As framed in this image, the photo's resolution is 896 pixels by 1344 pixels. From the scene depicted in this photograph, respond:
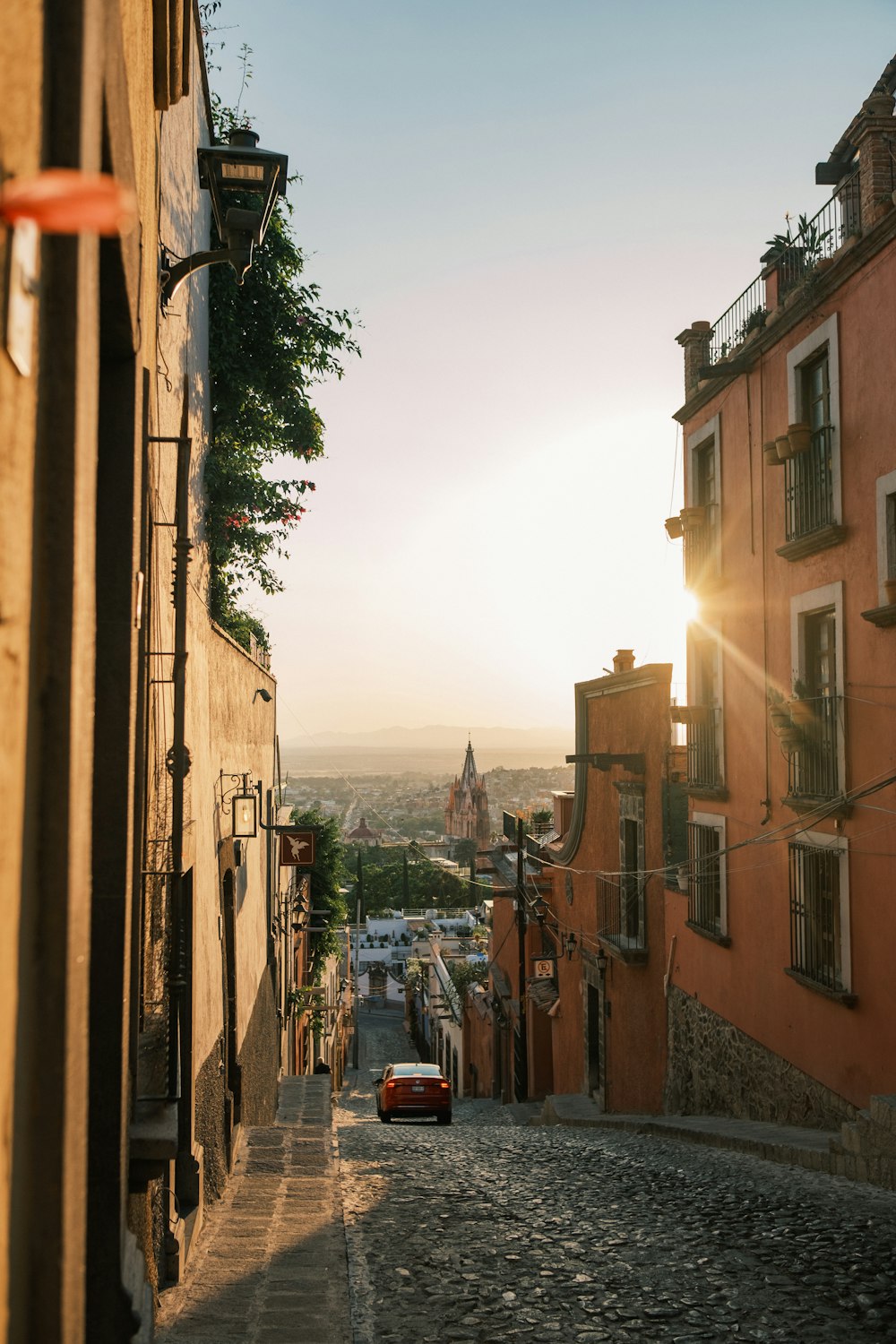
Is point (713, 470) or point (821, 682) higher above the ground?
point (713, 470)

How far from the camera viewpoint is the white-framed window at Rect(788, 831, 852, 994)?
35.1 feet

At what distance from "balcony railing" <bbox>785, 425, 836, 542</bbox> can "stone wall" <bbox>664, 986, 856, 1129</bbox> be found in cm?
594

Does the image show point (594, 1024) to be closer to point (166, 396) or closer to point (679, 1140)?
point (679, 1140)

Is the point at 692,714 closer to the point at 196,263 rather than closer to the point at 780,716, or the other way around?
the point at 780,716

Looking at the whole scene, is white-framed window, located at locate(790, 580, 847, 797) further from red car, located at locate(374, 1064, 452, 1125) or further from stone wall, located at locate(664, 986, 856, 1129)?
red car, located at locate(374, 1064, 452, 1125)

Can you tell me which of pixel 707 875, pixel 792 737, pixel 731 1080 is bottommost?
pixel 731 1080

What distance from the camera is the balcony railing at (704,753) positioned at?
48.3ft

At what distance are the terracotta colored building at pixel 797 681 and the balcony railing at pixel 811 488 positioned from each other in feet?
0.12

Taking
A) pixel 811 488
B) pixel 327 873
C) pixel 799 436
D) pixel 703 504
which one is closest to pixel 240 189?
pixel 799 436

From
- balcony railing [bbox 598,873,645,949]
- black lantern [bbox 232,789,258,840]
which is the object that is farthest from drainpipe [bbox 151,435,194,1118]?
balcony railing [bbox 598,873,645,949]

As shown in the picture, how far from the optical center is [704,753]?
1506 cm

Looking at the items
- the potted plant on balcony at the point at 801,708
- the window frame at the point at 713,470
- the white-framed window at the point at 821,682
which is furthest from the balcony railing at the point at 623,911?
the potted plant on balcony at the point at 801,708

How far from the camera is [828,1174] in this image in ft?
28.4

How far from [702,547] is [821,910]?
580 centimetres
